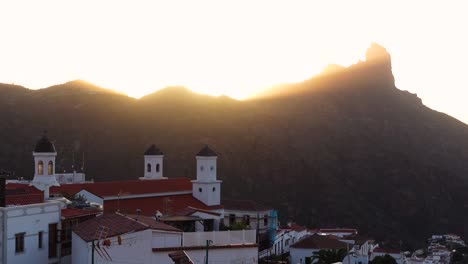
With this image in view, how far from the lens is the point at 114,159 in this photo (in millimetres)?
109250

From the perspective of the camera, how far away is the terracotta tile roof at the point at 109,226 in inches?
913

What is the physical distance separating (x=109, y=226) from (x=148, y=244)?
2.49 meters

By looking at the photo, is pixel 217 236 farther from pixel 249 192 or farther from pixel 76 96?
pixel 76 96

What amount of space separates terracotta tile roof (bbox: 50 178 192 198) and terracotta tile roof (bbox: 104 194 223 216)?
22.0 inches

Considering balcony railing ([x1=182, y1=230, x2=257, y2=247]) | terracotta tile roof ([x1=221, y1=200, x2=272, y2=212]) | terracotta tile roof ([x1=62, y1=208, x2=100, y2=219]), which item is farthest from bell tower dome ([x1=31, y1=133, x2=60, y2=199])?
balcony railing ([x1=182, y1=230, x2=257, y2=247])

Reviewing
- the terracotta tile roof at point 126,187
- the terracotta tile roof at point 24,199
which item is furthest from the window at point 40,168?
the terracotta tile roof at point 24,199

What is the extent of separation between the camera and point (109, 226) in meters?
24.6

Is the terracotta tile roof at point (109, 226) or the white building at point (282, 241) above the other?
the terracotta tile roof at point (109, 226)

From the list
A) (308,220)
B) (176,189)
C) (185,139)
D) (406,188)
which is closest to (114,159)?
(185,139)

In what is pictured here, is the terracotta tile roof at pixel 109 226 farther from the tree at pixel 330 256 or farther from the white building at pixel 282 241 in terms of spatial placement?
the white building at pixel 282 241

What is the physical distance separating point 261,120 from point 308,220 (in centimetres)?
3488

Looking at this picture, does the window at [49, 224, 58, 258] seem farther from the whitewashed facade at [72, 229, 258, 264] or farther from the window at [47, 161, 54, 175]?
the window at [47, 161, 54, 175]

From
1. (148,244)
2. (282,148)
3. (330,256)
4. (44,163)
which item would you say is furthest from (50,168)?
(282,148)

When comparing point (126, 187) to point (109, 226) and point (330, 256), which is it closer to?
point (330, 256)
